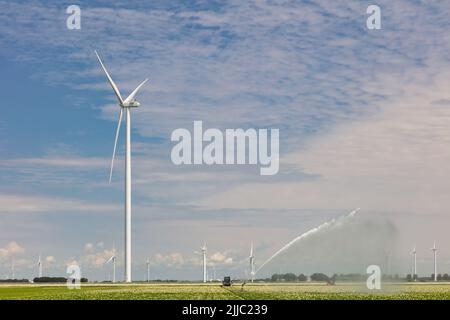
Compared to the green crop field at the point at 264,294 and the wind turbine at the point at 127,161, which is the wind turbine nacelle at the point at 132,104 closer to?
the wind turbine at the point at 127,161

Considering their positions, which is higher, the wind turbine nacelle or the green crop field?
the wind turbine nacelle

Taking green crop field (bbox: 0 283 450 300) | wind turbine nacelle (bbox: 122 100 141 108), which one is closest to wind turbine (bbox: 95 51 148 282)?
wind turbine nacelle (bbox: 122 100 141 108)

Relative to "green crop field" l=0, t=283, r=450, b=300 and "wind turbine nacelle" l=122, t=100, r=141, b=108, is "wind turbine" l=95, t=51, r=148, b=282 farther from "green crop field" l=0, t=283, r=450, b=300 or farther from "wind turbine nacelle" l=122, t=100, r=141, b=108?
"green crop field" l=0, t=283, r=450, b=300

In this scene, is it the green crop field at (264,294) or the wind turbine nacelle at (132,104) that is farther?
the wind turbine nacelle at (132,104)

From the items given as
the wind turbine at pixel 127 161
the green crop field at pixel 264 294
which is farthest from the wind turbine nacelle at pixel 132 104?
the green crop field at pixel 264 294

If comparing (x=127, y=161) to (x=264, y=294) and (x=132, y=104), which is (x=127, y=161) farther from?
(x=264, y=294)

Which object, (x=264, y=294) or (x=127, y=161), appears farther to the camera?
(x=127, y=161)

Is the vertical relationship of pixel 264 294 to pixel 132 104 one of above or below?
below

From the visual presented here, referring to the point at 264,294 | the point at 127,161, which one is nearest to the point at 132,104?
the point at 127,161

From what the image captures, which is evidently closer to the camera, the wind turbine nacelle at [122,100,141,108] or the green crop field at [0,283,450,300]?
the green crop field at [0,283,450,300]
